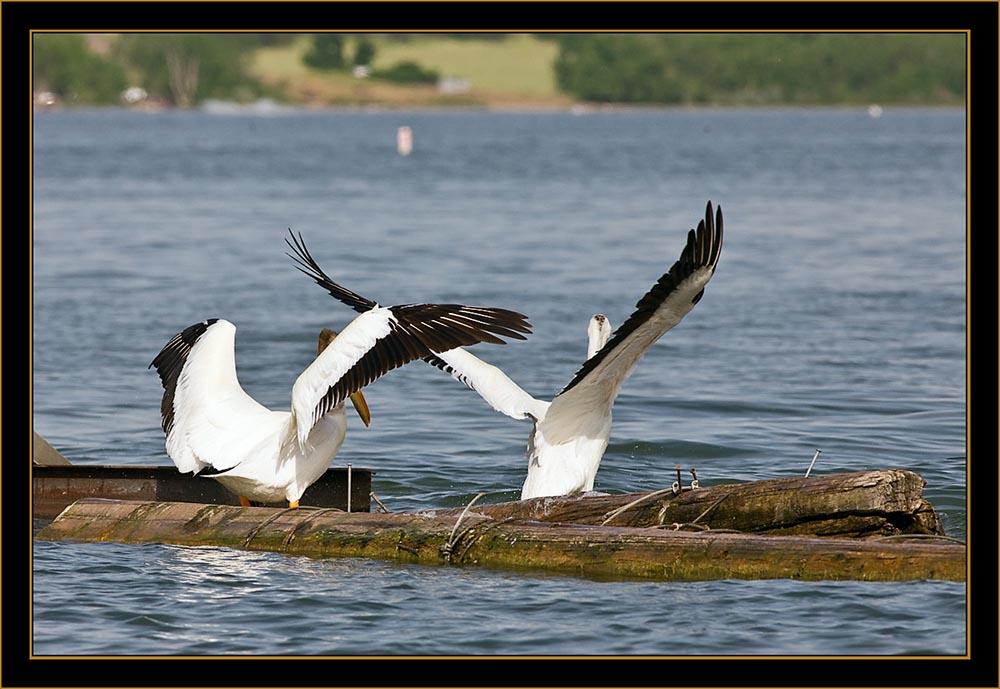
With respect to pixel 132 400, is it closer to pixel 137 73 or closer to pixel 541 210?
pixel 541 210

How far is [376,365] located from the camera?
8.04 meters

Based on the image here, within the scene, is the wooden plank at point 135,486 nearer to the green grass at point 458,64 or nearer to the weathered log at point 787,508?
the weathered log at point 787,508

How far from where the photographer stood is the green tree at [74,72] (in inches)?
3499

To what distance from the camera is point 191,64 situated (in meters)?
105

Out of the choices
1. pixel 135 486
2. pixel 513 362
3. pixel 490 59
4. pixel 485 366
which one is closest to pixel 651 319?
pixel 485 366

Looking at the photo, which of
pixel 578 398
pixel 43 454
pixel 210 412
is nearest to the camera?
pixel 578 398

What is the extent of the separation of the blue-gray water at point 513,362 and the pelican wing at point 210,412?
593 millimetres

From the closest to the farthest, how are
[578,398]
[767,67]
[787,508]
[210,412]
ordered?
[787,508] < [578,398] < [210,412] < [767,67]

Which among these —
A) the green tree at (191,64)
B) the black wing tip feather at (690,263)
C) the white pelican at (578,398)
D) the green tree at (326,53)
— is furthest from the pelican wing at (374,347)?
the green tree at (191,64)

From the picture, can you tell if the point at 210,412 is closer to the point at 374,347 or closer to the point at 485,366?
the point at 374,347

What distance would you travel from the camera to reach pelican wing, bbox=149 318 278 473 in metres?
8.40

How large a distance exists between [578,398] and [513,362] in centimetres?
706

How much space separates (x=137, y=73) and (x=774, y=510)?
104 meters
